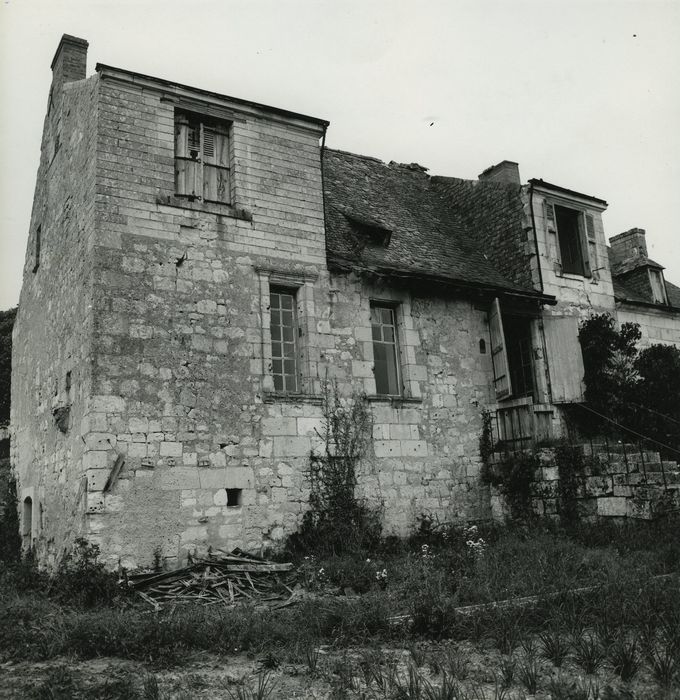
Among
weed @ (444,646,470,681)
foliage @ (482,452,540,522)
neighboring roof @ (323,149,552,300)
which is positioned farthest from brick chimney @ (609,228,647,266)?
weed @ (444,646,470,681)

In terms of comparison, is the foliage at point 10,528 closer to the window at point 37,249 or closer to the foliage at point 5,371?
the window at point 37,249

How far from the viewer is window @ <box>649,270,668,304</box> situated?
1686 cm

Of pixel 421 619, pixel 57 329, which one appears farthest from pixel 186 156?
pixel 421 619

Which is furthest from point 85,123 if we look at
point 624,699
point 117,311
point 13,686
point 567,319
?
point 624,699

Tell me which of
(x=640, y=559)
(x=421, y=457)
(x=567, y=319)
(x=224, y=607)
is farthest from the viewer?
(x=567, y=319)

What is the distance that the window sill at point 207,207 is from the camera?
10.3 m

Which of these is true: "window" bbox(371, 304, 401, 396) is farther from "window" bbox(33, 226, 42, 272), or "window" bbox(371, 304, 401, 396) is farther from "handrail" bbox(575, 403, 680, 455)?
"window" bbox(33, 226, 42, 272)

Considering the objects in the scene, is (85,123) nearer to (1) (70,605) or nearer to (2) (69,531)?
(2) (69,531)

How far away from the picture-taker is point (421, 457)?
11.6m

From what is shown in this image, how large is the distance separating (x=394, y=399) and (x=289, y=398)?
6.41ft

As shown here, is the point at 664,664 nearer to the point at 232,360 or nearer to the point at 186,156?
the point at 232,360

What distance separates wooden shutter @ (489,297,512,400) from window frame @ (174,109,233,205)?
528 cm

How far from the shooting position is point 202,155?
36.2ft

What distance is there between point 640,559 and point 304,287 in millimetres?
6201
